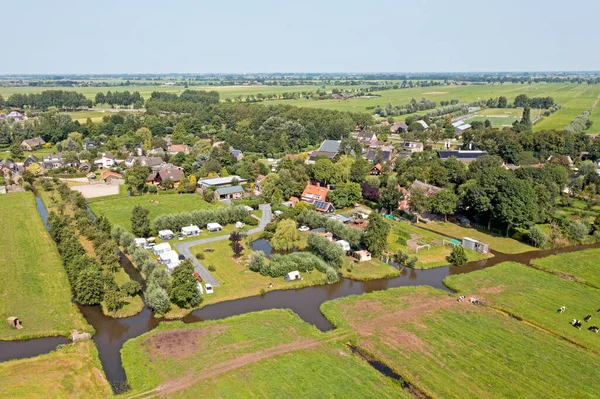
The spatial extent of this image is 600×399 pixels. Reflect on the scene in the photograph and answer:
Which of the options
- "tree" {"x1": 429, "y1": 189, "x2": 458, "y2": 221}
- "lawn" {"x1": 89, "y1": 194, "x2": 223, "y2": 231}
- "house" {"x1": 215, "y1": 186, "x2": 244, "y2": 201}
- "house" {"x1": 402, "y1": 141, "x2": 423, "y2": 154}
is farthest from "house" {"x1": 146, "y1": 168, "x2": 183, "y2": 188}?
"house" {"x1": 402, "y1": 141, "x2": 423, "y2": 154}

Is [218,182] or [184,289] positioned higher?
[218,182]

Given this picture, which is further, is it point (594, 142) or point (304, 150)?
point (304, 150)

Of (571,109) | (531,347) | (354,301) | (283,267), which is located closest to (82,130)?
(283,267)

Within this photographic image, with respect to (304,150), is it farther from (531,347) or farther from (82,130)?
(531,347)

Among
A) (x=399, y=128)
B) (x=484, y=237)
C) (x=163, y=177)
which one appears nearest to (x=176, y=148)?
(x=163, y=177)

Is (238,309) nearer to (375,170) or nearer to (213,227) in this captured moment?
(213,227)

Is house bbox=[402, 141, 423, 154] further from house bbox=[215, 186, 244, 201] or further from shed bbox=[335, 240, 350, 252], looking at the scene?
shed bbox=[335, 240, 350, 252]
